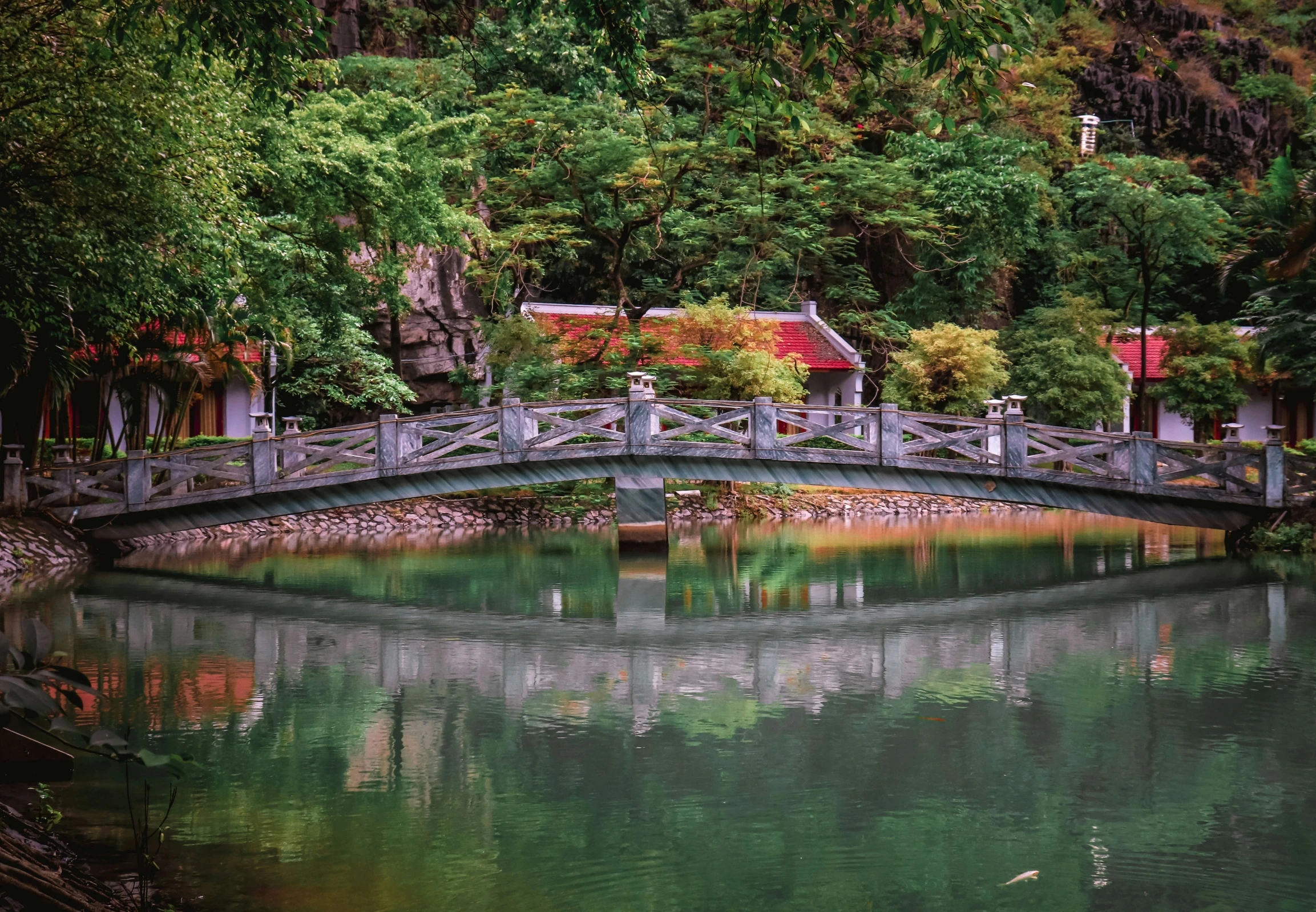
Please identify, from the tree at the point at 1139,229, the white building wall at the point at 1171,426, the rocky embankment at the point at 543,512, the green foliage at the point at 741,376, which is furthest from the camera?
the white building wall at the point at 1171,426

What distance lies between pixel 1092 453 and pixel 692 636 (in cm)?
778

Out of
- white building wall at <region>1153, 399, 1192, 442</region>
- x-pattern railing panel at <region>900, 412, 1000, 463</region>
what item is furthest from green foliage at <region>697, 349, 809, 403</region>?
white building wall at <region>1153, 399, 1192, 442</region>

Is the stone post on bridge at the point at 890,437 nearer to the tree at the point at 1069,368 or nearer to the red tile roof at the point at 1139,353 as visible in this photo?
the tree at the point at 1069,368

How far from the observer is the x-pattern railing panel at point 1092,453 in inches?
683

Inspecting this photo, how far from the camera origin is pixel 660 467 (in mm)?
17656

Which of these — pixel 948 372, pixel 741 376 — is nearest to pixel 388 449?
pixel 741 376

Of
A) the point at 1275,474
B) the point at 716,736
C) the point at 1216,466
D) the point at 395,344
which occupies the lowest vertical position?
the point at 716,736

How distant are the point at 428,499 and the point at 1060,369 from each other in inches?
539

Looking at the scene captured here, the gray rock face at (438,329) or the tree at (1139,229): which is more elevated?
the tree at (1139,229)

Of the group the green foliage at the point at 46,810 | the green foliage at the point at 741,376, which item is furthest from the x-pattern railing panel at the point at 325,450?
the green foliage at the point at 46,810

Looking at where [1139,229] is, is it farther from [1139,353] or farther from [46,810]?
[46,810]

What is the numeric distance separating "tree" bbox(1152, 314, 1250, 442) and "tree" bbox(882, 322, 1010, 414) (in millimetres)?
4921

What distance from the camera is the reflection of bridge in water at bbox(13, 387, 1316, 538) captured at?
1727cm

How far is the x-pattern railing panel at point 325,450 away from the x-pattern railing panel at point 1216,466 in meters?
10.6
